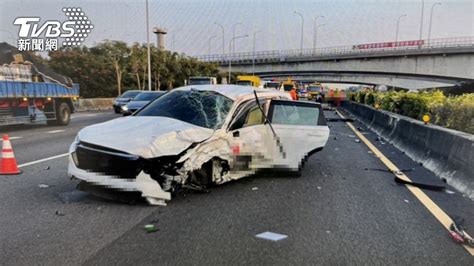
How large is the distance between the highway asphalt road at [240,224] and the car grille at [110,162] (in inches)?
19.4

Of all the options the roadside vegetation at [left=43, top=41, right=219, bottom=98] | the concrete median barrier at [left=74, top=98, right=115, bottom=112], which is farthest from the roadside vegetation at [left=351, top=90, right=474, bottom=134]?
the roadside vegetation at [left=43, top=41, right=219, bottom=98]

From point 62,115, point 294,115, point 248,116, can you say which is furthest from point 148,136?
point 62,115

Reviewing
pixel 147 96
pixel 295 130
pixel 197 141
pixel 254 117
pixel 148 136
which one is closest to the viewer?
pixel 148 136

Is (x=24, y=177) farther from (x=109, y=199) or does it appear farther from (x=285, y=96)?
(x=285, y=96)

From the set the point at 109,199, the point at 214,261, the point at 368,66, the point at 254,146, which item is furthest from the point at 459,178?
the point at 368,66

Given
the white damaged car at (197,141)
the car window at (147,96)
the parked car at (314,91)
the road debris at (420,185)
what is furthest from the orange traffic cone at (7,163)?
the parked car at (314,91)

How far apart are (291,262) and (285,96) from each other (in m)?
5.24

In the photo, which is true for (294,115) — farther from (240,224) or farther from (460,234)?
(460,234)

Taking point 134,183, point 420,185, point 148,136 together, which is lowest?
point 420,185

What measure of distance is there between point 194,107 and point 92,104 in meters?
31.9

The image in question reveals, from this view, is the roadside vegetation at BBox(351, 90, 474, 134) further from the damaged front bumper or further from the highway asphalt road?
the damaged front bumper

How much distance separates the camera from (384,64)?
198 ft

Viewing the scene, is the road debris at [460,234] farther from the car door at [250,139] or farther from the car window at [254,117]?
the car window at [254,117]

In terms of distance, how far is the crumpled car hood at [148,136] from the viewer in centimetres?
566
